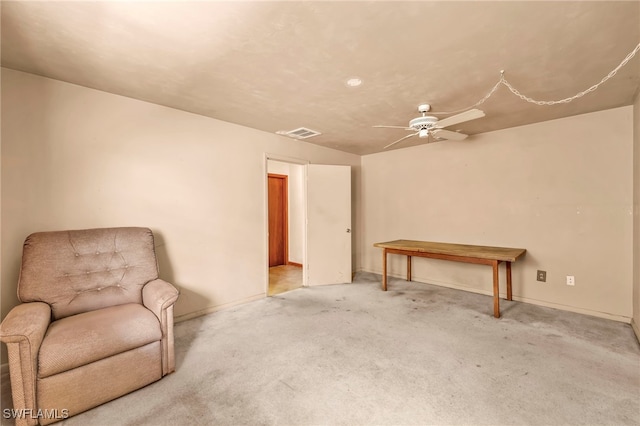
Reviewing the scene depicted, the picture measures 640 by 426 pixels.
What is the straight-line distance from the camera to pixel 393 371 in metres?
2.10

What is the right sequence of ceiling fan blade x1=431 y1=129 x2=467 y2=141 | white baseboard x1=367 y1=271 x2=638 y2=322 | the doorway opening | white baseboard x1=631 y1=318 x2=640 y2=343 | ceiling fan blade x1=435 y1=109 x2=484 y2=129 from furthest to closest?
the doorway opening, white baseboard x1=367 y1=271 x2=638 y2=322, ceiling fan blade x1=431 y1=129 x2=467 y2=141, white baseboard x1=631 y1=318 x2=640 y2=343, ceiling fan blade x1=435 y1=109 x2=484 y2=129

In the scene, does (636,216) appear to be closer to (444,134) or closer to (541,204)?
(541,204)

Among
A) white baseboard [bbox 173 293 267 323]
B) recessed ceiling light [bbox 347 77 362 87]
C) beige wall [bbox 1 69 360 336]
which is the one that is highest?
recessed ceiling light [bbox 347 77 362 87]

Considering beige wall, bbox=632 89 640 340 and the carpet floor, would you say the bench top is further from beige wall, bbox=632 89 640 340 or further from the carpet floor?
beige wall, bbox=632 89 640 340

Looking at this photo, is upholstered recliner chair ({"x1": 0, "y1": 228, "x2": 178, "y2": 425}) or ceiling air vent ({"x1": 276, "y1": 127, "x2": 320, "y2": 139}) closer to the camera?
upholstered recliner chair ({"x1": 0, "y1": 228, "x2": 178, "y2": 425})

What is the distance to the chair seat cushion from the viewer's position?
5.18 feet

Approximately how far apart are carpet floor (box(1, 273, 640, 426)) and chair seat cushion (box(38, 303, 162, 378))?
1.16 ft

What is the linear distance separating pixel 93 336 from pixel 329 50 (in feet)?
7.94

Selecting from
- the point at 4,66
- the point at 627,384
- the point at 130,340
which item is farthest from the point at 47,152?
the point at 627,384

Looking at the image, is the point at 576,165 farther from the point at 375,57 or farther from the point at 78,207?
the point at 78,207

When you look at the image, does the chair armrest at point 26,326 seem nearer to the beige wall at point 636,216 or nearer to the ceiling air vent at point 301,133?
the ceiling air vent at point 301,133

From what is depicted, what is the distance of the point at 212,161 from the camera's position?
3.32 m

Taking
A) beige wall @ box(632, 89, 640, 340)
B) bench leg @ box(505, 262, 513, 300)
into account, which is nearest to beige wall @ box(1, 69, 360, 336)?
bench leg @ box(505, 262, 513, 300)

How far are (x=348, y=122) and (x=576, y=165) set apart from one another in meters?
2.78
